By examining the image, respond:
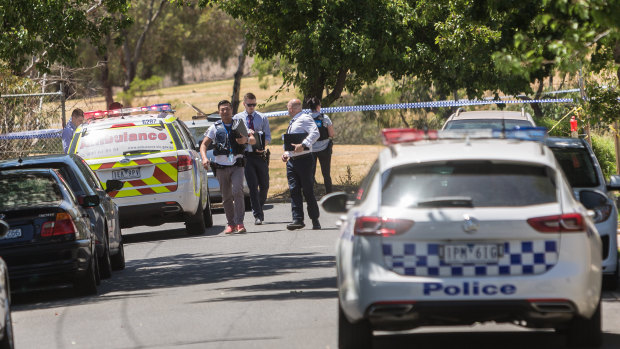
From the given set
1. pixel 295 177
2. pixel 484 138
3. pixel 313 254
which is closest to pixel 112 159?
pixel 295 177

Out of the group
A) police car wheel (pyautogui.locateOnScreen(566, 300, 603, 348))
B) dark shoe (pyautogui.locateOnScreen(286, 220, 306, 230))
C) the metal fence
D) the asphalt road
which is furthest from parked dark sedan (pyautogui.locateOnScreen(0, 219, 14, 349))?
the metal fence

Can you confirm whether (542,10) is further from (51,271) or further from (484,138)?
(51,271)

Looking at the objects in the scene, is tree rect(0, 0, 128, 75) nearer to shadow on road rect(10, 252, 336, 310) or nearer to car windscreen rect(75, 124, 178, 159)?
car windscreen rect(75, 124, 178, 159)

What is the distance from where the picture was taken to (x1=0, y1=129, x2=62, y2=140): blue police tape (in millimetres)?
24334

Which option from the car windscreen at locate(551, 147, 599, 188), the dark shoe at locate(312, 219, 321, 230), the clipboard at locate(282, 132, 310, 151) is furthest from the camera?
the dark shoe at locate(312, 219, 321, 230)

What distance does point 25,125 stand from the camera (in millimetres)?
25844

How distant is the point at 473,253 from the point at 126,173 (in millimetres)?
11014

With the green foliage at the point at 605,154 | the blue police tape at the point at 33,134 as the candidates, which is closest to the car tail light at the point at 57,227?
the blue police tape at the point at 33,134

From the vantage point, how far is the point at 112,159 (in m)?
17.8

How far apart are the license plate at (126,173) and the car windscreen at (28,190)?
5203 millimetres

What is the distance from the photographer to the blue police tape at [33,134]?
24334 mm

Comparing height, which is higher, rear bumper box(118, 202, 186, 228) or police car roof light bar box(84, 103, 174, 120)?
police car roof light bar box(84, 103, 174, 120)

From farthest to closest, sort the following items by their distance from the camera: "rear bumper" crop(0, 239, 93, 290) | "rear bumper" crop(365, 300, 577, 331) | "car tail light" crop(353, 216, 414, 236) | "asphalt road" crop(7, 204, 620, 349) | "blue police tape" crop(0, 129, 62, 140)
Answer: "blue police tape" crop(0, 129, 62, 140)
"rear bumper" crop(0, 239, 93, 290)
"asphalt road" crop(7, 204, 620, 349)
"car tail light" crop(353, 216, 414, 236)
"rear bumper" crop(365, 300, 577, 331)

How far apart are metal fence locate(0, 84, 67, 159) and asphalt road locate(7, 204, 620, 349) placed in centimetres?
903
